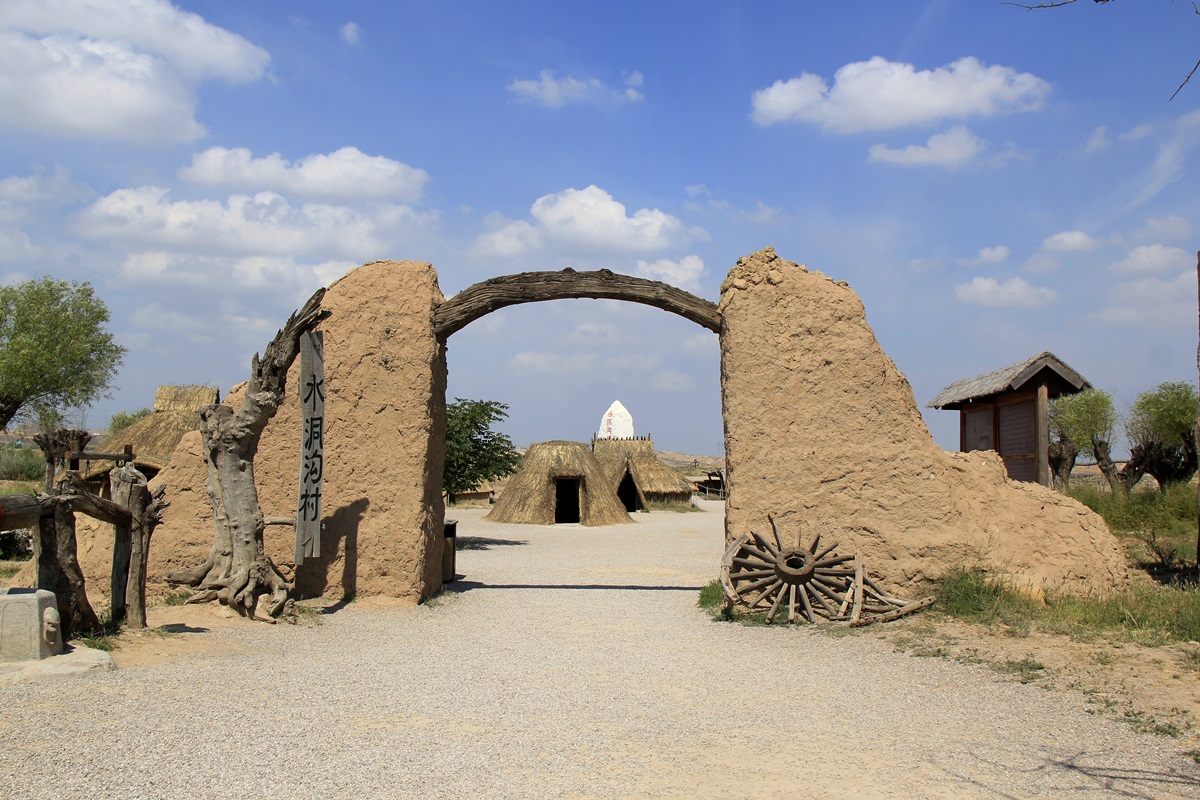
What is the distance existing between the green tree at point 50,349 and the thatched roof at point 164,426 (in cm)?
496

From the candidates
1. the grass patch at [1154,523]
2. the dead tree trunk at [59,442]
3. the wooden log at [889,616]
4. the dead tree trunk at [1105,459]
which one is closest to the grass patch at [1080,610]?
the wooden log at [889,616]

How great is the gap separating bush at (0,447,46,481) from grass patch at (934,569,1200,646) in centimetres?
2639

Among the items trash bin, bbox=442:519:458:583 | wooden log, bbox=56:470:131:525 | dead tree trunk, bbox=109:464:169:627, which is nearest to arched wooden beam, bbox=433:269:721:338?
trash bin, bbox=442:519:458:583

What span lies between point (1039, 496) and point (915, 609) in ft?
6.84

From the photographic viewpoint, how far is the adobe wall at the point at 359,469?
30.4 feet

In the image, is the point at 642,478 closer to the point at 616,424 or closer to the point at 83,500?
the point at 616,424

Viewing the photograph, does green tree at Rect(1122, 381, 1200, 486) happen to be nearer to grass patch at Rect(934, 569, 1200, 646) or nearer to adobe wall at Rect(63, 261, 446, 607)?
grass patch at Rect(934, 569, 1200, 646)

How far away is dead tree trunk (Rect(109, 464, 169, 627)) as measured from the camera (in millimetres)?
6926

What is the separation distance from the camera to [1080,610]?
740 centimetres

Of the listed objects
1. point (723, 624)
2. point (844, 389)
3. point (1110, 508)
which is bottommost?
point (723, 624)

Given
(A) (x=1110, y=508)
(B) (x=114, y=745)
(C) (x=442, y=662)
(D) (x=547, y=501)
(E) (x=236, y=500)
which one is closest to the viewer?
(B) (x=114, y=745)

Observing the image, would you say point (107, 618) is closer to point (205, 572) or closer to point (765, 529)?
point (205, 572)

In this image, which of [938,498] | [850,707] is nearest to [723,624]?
[938,498]

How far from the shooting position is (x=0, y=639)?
5418 millimetres
